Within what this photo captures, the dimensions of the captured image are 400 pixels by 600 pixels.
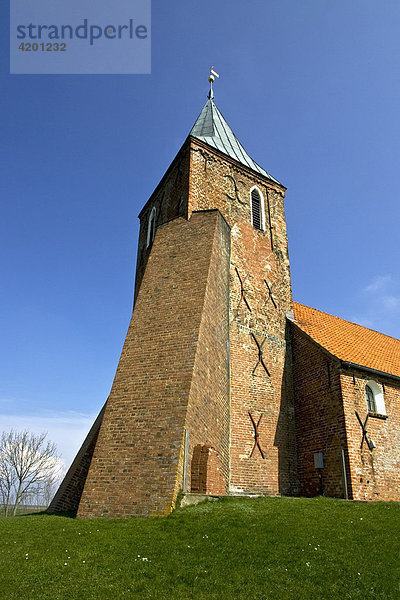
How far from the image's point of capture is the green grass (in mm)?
5000

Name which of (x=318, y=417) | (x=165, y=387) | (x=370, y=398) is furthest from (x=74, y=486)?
(x=370, y=398)

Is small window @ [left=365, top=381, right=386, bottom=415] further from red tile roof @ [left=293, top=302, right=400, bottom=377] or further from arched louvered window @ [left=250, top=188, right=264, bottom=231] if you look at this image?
arched louvered window @ [left=250, top=188, right=264, bottom=231]

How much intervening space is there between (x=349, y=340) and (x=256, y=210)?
6373mm

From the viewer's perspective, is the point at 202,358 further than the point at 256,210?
No

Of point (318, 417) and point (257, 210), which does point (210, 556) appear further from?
point (257, 210)

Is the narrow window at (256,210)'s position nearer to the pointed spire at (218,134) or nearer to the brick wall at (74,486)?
the pointed spire at (218,134)

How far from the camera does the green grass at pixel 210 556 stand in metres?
5.00

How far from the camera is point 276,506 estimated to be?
28.2 ft

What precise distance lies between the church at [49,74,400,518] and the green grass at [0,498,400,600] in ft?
3.69

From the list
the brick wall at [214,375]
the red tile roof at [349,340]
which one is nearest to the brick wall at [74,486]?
the brick wall at [214,375]

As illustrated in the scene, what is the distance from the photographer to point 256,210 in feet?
56.4

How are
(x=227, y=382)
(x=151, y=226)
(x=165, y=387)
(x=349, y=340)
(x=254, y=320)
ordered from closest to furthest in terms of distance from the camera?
1. (x=165, y=387)
2. (x=227, y=382)
3. (x=254, y=320)
4. (x=349, y=340)
5. (x=151, y=226)

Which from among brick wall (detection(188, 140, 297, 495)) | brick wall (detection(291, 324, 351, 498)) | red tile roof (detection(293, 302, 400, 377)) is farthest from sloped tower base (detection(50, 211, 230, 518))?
red tile roof (detection(293, 302, 400, 377))

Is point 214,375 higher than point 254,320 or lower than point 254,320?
lower
